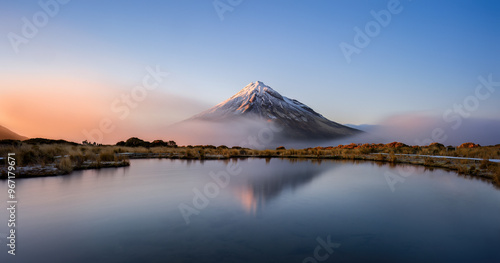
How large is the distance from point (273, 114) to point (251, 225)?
320 ft

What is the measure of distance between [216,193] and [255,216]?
233 cm

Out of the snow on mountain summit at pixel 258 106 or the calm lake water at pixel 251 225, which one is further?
the snow on mountain summit at pixel 258 106

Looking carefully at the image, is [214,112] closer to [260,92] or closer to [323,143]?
[260,92]

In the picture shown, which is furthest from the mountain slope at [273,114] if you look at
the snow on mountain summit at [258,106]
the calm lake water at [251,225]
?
the calm lake water at [251,225]

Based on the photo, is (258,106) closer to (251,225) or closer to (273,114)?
(273,114)

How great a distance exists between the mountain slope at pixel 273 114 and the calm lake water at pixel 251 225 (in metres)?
84.8

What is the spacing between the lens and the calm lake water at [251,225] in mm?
3012

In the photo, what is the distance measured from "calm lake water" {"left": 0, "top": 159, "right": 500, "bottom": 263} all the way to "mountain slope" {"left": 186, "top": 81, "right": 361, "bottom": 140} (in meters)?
84.8

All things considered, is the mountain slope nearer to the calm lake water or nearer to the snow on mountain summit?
the snow on mountain summit

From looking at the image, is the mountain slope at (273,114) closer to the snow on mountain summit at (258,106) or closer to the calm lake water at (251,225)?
the snow on mountain summit at (258,106)

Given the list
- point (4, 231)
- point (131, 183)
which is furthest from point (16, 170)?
point (4, 231)

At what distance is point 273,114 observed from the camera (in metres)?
101

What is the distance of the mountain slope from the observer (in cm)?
9456

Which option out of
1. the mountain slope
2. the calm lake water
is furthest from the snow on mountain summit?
the calm lake water
